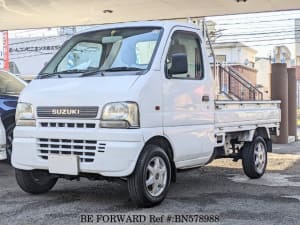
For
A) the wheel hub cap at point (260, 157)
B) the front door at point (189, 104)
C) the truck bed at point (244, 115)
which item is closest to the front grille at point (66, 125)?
the front door at point (189, 104)

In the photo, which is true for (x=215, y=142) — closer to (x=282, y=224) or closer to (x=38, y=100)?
(x=282, y=224)

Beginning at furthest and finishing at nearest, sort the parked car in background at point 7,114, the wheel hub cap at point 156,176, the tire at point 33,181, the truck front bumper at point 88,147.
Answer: the parked car in background at point 7,114 < the tire at point 33,181 < the wheel hub cap at point 156,176 < the truck front bumper at point 88,147

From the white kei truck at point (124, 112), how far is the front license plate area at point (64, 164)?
12 mm

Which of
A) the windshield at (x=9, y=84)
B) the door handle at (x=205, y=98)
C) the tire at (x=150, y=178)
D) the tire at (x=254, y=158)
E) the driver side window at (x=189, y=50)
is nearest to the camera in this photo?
the tire at (x=150, y=178)

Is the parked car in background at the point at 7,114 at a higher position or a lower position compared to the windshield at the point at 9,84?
lower

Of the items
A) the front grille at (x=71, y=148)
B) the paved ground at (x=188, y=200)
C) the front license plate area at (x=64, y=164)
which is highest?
the front grille at (x=71, y=148)

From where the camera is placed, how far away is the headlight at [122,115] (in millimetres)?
5684

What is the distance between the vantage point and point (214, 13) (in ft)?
45.7

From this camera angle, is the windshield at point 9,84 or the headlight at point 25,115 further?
the windshield at point 9,84

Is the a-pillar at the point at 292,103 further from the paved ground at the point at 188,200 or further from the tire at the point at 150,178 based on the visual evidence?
the tire at the point at 150,178

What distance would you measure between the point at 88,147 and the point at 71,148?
0.24m

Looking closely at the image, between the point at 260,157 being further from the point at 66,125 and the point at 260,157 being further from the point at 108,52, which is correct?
the point at 66,125

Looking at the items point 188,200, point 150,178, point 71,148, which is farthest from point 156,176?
point 71,148

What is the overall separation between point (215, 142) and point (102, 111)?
2.07m
